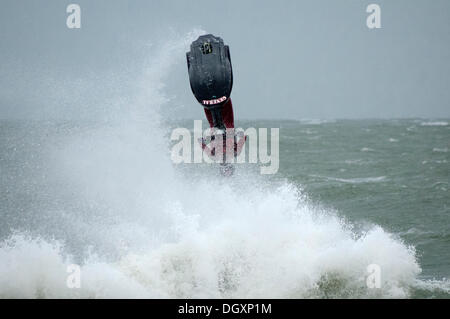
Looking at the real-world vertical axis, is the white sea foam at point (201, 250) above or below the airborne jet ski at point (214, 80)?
below

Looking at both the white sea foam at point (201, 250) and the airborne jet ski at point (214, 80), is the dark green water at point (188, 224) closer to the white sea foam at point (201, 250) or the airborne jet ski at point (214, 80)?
A: the white sea foam at point (201, 250)

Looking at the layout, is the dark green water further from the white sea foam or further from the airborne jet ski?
the airborne jet ski

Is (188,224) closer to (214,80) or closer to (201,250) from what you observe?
(201,250)

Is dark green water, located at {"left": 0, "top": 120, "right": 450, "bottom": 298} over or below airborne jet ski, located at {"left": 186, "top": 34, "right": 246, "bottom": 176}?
below

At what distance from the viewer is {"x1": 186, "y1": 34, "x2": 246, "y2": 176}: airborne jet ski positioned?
1285 centimetres

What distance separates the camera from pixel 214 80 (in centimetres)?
1281

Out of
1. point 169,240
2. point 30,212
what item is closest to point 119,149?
point 30,212

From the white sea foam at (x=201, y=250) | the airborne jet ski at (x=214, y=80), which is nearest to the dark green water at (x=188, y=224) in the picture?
the white sea foam at (x=201, y=250)

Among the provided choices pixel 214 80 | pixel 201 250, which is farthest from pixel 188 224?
pixel 214 80

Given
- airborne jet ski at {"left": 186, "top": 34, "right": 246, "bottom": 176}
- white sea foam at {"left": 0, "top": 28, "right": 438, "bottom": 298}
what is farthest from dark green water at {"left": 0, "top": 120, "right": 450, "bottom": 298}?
airborne jet ski at {"left": 186, "top": 34, "right": 246, "bottom": 176}

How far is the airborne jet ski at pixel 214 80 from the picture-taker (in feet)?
42.2
